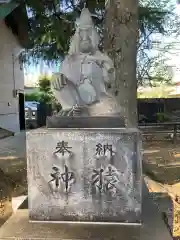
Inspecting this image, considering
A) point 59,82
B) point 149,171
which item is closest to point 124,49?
point 149,171

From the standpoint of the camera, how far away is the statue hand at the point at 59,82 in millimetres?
2387

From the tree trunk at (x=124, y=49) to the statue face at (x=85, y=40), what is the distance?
2676 millimetres

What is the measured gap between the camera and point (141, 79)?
977 cm

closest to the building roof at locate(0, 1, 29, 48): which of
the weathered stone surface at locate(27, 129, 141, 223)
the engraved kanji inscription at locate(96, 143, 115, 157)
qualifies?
the weathered stone surface at locate(27, 129, 141, 223)

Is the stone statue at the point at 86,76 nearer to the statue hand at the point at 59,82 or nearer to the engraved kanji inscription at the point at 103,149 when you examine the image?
the statue hand at the point at 59,82

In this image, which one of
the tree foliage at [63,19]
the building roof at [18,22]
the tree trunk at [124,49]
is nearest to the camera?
the tree trunk at [124,49]

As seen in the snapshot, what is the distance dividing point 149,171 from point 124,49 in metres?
2.46

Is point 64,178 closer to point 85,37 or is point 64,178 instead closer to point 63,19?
point 85,37

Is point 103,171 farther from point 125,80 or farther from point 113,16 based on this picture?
point 113,16

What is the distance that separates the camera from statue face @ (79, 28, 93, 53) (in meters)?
2.46

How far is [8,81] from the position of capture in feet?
43.3

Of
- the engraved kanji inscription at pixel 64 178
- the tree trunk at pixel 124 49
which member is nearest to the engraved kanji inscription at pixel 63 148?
the engraved kanji inscription at pixel 64 178

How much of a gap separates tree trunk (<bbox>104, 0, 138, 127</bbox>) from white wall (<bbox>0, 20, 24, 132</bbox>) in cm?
802

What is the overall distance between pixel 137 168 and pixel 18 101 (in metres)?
13.3
